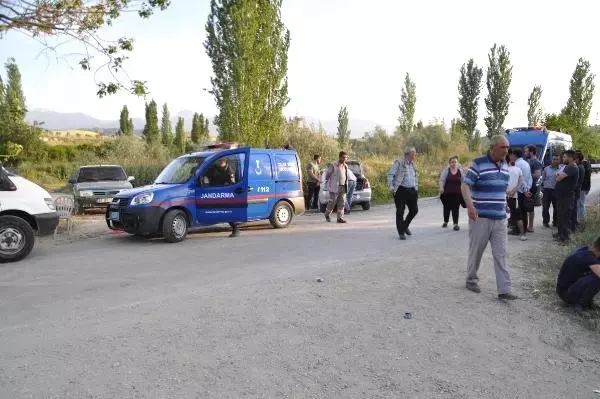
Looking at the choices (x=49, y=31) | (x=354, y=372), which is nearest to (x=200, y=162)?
(x=49, y=31)

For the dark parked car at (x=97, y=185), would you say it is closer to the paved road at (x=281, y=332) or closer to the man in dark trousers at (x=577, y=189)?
the paved road at (x=281, y=332)

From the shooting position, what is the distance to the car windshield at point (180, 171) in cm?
1109

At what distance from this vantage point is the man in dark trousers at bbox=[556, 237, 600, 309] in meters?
5.63

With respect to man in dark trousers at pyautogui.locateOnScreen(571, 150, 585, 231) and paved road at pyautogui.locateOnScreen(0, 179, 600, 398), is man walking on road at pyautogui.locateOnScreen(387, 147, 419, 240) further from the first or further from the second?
man in dark trousers at pyautogui.locateOnScreen(571, 150, 585, 231)

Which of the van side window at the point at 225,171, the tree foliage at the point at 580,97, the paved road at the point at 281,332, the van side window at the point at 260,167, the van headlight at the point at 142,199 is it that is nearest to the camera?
the paved road at the point at 281,332

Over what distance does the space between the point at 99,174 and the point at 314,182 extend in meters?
7.51

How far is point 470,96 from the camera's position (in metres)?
42.9

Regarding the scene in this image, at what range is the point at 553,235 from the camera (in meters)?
10.7

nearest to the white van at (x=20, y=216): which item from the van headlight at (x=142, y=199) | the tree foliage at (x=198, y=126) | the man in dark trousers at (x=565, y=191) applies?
the van headlight at (x=142, y=199)

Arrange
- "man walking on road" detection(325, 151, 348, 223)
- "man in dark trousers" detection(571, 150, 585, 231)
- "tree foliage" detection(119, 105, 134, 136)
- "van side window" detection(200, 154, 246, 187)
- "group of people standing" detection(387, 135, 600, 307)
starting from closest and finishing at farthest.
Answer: "group of people standing" detection(387, 135, 600, 307) < "man in dark trousers" detection(571, 150, 585, 231) < "van side window" detection(200, 154, 246, 187) < "man walking on road" detection(325, 151, 348, 223) < "tree foliage" detection(119, 105, 134, 136)

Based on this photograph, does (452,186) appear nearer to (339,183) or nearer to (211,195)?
(339,183)

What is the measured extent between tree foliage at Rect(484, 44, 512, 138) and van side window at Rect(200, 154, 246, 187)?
117ft

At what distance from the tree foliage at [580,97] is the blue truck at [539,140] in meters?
31.6

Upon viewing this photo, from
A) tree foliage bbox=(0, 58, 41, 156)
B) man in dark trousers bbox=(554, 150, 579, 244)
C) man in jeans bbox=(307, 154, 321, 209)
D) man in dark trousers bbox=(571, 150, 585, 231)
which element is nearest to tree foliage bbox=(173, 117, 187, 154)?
tree foliage bbox=(0, 58, 41, 156)
